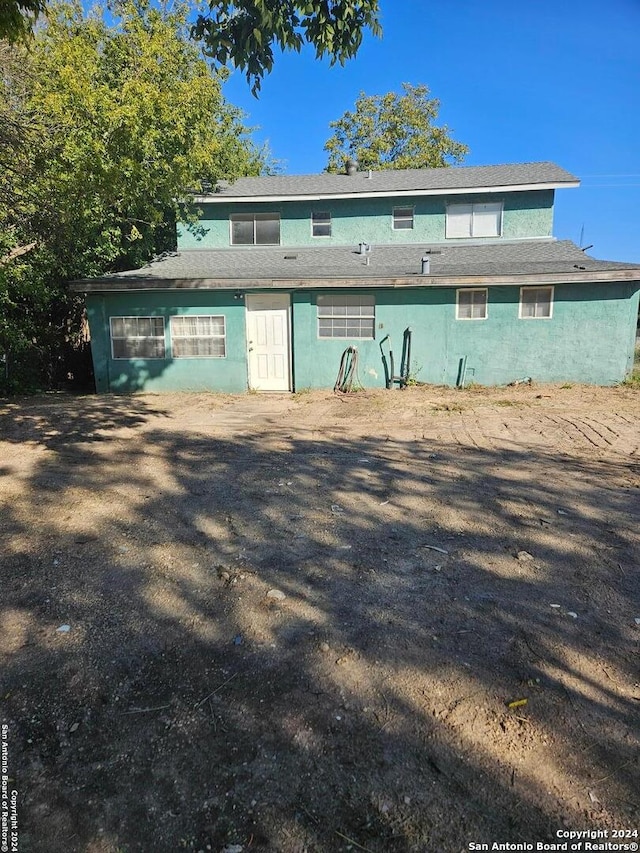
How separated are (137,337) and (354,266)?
5880 millimetres

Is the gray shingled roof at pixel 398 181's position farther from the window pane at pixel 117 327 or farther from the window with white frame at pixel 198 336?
the window pane at pixel 117 327

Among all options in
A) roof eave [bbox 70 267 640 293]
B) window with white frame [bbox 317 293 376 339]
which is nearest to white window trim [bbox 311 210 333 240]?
window with white frame [bbox 317 293 376 339]

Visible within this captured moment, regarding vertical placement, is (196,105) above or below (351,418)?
above

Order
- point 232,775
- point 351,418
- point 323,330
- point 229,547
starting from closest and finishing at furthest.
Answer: point 232,775
point 229,547
point 351,418
point 323,330

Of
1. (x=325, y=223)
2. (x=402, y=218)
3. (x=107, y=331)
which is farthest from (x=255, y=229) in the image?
(x=107, y=331)

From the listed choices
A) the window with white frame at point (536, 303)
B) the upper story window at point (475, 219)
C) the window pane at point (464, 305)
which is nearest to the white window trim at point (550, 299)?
the window with white frame at point (536, 303)

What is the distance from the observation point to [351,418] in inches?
380

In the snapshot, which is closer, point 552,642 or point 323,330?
point 552,642

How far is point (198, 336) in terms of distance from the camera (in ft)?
42.4

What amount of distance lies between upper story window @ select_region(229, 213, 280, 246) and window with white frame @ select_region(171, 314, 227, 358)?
386 centimetres

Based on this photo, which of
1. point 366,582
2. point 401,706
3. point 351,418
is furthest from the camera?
point 351,418

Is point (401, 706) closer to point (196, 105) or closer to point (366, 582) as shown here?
point (366, 582)

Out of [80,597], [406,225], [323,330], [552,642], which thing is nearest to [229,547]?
[80,597]

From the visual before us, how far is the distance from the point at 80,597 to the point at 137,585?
13.4 inches
